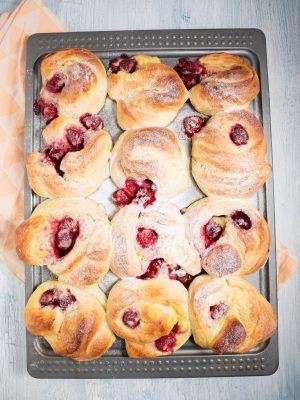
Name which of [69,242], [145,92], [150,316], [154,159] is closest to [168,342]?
[150,316]

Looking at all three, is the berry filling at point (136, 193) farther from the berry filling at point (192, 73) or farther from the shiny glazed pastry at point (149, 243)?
the berry filling at point (192, 73)

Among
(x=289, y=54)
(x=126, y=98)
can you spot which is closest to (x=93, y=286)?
(x=126, y=98)

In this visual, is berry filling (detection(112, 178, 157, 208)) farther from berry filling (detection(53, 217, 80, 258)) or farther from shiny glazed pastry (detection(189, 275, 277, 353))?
shiny glazed pastry (detection(189, 275, 277, 353))

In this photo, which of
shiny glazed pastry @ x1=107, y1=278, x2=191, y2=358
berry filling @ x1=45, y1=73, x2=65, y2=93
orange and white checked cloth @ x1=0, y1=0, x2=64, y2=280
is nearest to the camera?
shiny glazed pastry @ x1=107, y1=278, x2=191, y2=358

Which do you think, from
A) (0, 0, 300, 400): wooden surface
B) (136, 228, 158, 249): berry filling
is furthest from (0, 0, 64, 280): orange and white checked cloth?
(136, 228, 158, 249): berry filling

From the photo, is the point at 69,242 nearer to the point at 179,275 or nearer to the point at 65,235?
the point at 65,235

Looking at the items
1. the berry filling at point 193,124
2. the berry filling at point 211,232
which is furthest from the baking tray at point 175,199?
the berry filling at point 211,232
